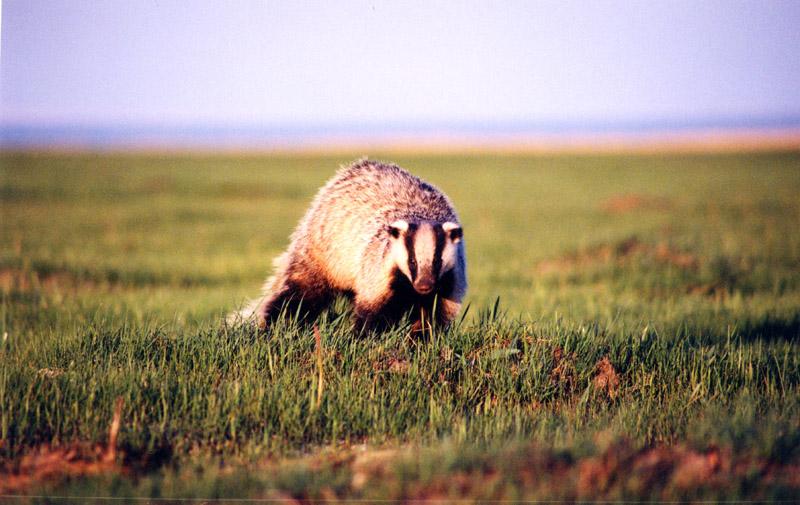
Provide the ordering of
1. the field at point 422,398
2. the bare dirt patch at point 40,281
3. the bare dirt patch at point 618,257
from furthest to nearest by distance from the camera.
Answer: the bare dirt patch at point 618,257, the bare dirt patch at point 40,281, the field at point 422,398

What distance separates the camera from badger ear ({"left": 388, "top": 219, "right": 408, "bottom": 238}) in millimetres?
5176

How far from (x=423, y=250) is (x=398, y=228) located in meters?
0.27

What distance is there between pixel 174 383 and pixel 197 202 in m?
18.3

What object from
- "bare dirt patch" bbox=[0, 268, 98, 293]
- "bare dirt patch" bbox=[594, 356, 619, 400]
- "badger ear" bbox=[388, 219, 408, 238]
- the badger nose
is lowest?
"bare dirt patch" bbox=[0, 268, 98, 293]

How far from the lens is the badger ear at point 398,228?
5.18 meters

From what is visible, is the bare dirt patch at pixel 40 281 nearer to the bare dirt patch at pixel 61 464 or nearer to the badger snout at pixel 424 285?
the bare dirt patch at pixel 61 464

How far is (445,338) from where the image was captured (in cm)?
504

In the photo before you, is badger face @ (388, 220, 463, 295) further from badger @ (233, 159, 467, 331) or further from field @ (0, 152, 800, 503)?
field @ (0, 152, 800, 503)

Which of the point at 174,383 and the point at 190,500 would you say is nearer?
the point at 190,500

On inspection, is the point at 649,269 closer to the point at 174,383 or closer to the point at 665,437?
the point at 665,437

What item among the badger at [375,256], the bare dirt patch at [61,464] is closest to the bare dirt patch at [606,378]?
the badger at [375,256]

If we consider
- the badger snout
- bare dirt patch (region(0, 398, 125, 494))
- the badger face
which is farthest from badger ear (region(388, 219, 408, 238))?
bare dirt patch (region(0, 398, 125, 494))

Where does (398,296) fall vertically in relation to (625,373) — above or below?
above

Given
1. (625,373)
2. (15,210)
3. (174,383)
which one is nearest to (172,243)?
(15,210)
